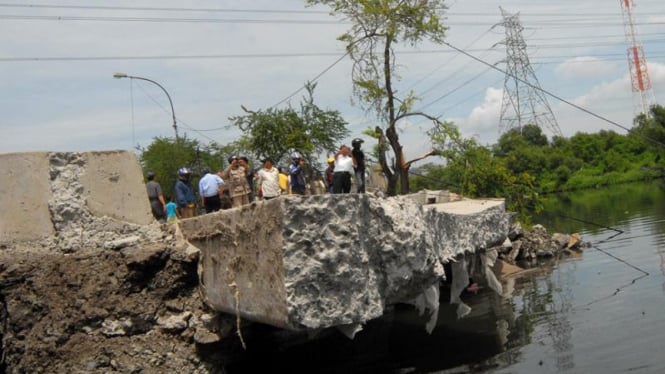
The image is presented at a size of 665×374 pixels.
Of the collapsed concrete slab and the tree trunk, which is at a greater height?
Answer: the tree trunk

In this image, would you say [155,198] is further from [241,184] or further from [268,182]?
[268,182]

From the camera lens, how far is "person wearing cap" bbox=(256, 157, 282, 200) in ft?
40.2

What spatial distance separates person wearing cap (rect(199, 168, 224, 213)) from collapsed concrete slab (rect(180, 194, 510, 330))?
10.5 ft

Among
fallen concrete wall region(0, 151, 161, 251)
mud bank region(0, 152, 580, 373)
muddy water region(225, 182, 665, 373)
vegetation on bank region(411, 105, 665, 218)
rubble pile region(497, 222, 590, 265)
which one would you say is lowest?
muddy water region(225, 182, 665, 373)

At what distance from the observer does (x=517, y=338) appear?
39.4 feet

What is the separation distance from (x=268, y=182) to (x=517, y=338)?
15.7 ft

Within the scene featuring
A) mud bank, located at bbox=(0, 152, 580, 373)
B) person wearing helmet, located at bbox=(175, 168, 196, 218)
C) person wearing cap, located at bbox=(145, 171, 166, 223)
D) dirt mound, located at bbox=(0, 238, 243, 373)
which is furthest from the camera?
person wearing helmet, located at bbox=(175, 168, 196, 218)

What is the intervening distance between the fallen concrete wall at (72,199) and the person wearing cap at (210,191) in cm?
234

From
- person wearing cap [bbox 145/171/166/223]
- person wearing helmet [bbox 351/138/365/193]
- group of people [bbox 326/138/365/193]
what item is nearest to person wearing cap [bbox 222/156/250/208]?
person wearing cap [bbox 145/171/166/223]

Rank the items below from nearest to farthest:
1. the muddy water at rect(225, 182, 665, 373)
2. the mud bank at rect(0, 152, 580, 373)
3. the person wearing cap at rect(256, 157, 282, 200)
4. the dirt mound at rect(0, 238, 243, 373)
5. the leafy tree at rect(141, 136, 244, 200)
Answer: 1. the mud bank at rect(0, 152, 580, 373)
2. the dirt mound at rect(0, 238, 243, 373)
3. the muddy water at rect(225, 182, 665, 373)
4. the person wearing cap at rect(256, 157, 282, 200)
5. the leafy tree at rect(141, 136, 244, 200)

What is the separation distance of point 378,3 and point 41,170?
52.1 ft

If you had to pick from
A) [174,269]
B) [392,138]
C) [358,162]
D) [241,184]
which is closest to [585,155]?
[392,138]

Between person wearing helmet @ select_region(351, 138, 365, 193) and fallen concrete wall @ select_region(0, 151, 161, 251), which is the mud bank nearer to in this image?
fallen concrete wall @ select_region(0, 151, 161, 251)

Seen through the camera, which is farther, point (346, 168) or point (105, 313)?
point (346, 168)
